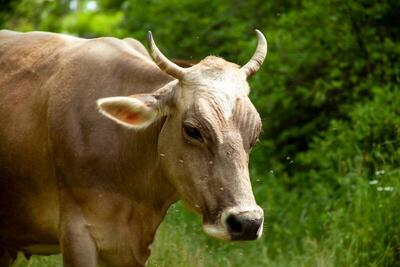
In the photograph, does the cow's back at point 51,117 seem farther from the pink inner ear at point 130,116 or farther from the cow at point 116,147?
the pink inner ear at point 130,116

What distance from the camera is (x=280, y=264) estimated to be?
8.66m

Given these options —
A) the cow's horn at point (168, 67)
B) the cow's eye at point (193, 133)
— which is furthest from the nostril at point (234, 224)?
the cow's horn at point (168, 67)

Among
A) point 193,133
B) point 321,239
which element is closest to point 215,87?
point 193,133

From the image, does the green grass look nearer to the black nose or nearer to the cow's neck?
the cow's neck

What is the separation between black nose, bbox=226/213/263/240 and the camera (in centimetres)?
584

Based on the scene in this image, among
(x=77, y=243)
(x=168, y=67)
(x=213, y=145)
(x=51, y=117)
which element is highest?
(x=168, y=67)

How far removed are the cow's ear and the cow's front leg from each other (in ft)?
2.28

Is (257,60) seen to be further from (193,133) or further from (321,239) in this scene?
(321,239)

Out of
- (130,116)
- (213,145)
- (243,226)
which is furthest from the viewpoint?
(130,116)

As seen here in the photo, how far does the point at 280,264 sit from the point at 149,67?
8.32 feet

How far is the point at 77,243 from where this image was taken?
21.5 feet

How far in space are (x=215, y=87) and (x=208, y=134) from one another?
0.30 m

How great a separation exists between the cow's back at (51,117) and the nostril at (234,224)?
3.53 ft

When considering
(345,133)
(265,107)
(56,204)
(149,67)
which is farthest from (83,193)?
(265,107)
